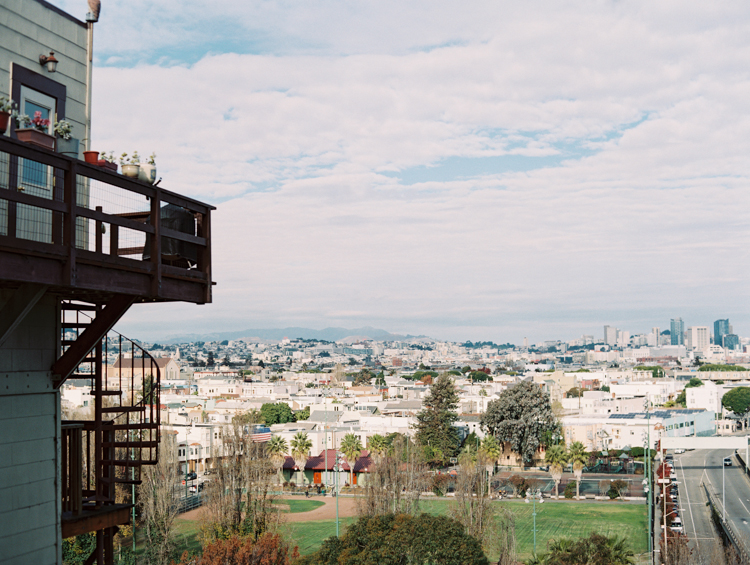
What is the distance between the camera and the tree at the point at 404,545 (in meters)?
22.5

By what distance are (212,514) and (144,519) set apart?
530 centimetres

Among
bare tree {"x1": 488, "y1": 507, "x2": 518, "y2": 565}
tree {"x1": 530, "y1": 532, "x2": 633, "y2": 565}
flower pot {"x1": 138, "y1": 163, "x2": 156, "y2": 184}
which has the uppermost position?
flower pot {"x1": 138, "y1": 163, "x2": 156, "y2": 184}

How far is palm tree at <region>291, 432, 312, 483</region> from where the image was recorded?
66125 millimetres

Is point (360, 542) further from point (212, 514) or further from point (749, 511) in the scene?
point (749, 511)

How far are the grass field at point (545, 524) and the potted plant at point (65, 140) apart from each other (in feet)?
110

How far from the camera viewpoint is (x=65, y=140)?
859cm

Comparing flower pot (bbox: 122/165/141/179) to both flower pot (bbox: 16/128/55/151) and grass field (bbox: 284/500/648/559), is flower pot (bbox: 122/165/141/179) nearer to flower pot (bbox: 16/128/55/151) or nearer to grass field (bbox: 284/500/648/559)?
flower pot (bbox: 16/128/55/151)

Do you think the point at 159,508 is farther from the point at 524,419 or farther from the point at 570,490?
the point at 524,419

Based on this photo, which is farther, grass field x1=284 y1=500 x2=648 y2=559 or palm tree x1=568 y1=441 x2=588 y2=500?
palm tree x1=568 y1=441 x2=588 y2=500

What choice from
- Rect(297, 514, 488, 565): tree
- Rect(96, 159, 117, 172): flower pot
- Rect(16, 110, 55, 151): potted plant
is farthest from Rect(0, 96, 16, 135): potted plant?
Rect(297, 514, 488, 565): tree

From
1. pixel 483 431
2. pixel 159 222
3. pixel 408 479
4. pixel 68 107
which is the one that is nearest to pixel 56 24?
pixel 68 107

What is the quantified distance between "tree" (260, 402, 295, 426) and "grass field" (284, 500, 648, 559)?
4302cm

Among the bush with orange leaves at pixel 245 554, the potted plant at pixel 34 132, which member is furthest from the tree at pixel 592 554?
the potted plant at pixel 34 132

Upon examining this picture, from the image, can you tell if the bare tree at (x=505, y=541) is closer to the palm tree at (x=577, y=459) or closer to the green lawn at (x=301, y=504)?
the green lawn at (x=301, y=504)
